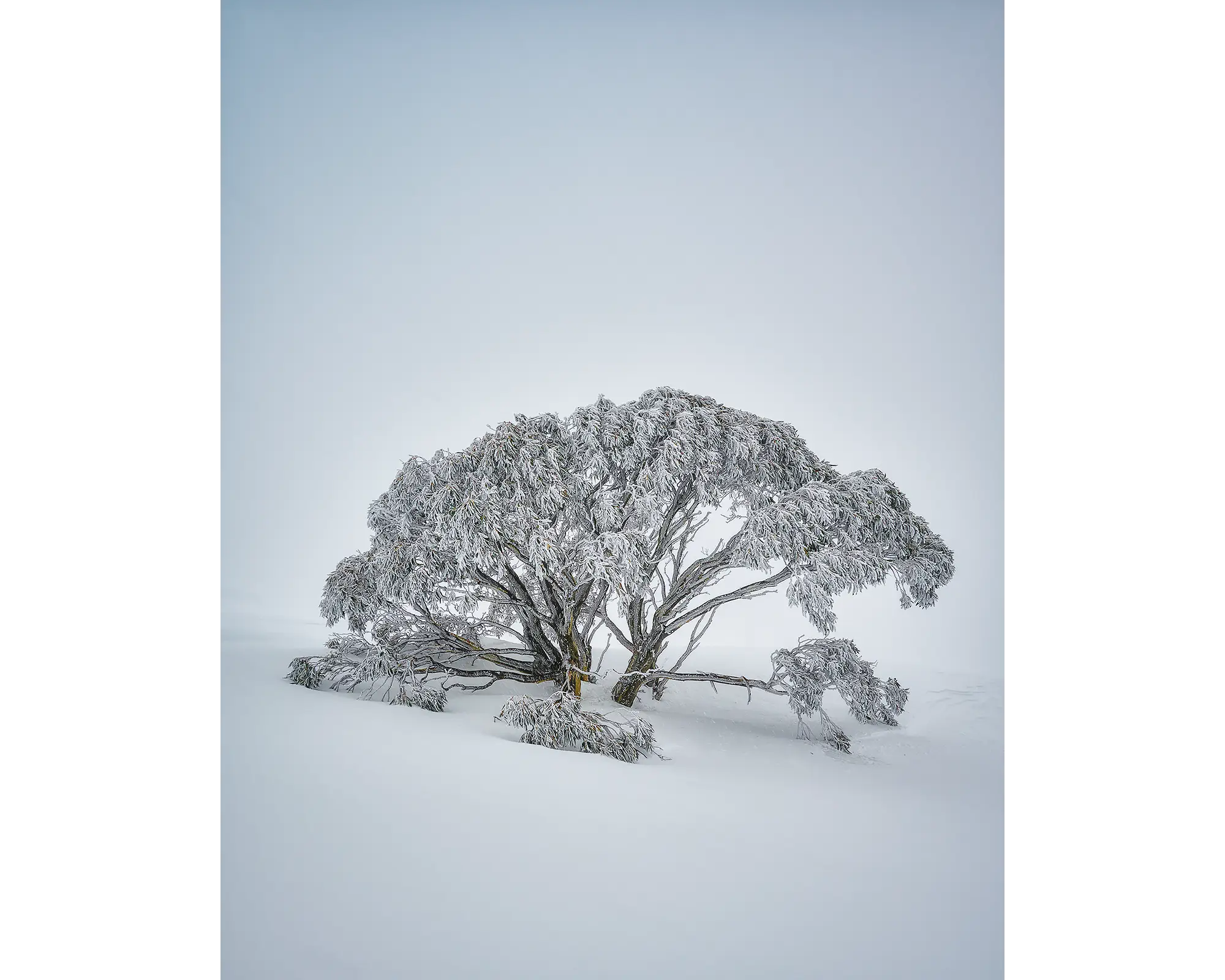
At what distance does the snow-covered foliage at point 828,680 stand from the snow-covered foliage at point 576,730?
126 cm

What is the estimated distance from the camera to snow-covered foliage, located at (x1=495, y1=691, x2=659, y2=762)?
3.57 metres

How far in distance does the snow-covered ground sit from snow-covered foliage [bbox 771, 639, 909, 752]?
2.78ft

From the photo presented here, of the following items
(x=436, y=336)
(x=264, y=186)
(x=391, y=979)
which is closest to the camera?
(x=391, y=979)

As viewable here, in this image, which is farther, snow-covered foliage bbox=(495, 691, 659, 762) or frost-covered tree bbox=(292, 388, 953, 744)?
frost-covered tree bbox=(292, 388, 953, 744)
